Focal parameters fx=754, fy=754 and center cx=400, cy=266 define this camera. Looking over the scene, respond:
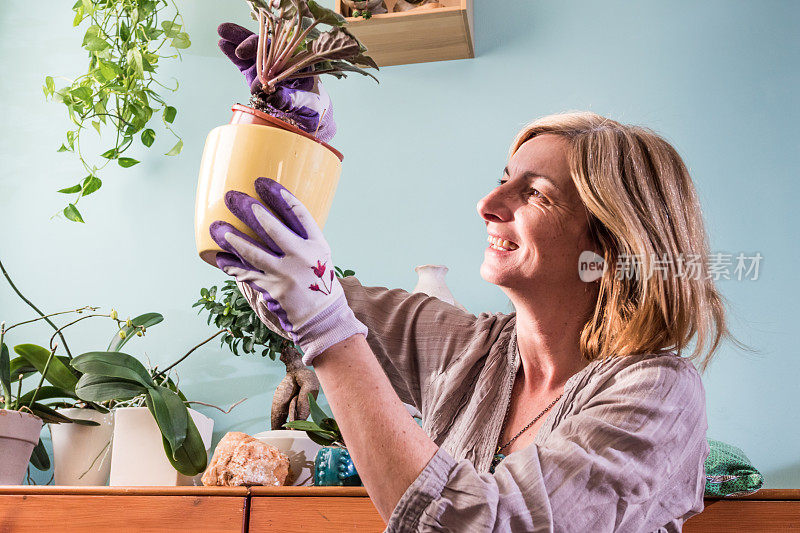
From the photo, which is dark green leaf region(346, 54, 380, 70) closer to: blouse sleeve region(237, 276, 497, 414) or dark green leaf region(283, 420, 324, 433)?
blouse sleeve region(237, 276, 497, 414)

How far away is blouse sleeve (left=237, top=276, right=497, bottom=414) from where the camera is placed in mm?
992

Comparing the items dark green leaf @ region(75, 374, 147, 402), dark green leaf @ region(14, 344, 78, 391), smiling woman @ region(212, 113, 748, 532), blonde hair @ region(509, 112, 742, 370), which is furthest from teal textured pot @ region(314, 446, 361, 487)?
dark green leaf @ region(14, 344, 78, 391)

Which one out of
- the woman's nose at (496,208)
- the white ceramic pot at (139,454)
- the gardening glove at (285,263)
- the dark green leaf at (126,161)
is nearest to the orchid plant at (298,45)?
the gardening glove at (285,263)

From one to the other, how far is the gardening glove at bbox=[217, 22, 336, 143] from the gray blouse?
19 cm

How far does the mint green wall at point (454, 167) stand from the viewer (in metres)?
1.65

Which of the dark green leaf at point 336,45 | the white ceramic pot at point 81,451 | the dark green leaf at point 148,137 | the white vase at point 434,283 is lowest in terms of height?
the white ceramic pot at point 81,451

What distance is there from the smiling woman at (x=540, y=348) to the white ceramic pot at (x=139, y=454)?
1.73ft

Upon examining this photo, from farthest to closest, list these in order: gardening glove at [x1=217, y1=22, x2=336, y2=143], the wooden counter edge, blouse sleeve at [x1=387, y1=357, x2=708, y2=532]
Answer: the wooden counter edge, gardening glove at [x1=217, y1=22, x2=336, y2=143], blouse sleeve at [x1=387, y1=357, x2=708, y2=532]

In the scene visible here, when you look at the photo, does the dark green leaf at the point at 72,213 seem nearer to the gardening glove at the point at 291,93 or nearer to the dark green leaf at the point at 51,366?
the dark green leaf at the point at 51,366

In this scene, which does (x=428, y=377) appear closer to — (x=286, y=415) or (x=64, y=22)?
(x=286, y=415)

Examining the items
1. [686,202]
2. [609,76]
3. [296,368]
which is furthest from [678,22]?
[296,368]

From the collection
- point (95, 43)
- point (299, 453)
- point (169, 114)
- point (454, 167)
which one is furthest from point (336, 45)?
point (95, 43)

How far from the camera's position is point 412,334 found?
1.00 m

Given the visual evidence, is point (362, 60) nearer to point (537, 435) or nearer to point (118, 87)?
point (537, 435)
